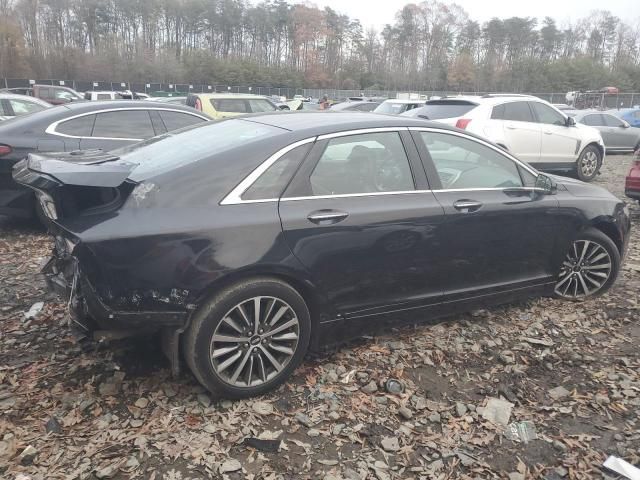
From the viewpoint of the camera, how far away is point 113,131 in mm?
6355

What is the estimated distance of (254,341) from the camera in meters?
3.05

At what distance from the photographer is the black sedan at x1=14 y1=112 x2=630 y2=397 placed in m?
2.79

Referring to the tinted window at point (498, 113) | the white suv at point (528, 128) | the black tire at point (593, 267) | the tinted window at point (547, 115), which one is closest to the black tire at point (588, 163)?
the white suv at point (528, 128)

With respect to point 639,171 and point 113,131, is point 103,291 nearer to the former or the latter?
point 113,131

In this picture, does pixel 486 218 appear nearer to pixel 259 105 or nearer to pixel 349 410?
pixel 349 410

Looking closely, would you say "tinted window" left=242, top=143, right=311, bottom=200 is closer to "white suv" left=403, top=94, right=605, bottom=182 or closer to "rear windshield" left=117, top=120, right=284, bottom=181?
"rear windshield" left=117, top=120, right=284, bottom=181

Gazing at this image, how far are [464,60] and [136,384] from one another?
86057mm

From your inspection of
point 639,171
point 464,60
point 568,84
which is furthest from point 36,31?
point 639,171

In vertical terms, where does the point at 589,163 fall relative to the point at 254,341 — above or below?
above

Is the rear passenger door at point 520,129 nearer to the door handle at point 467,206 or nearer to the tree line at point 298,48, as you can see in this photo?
the door handle at point 467,206

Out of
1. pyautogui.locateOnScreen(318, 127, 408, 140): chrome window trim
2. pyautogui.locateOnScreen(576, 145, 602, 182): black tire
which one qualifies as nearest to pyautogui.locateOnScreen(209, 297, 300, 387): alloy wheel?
pyautogui.locateOnScreen(318, 127, 408, 140): chrome window trim

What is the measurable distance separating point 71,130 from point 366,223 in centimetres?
437

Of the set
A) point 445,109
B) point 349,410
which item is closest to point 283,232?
point 349,410

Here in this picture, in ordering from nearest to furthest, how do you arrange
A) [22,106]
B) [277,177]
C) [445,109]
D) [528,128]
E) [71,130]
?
[277,177], [71,130], [445,109], [528,128], [22,106]
